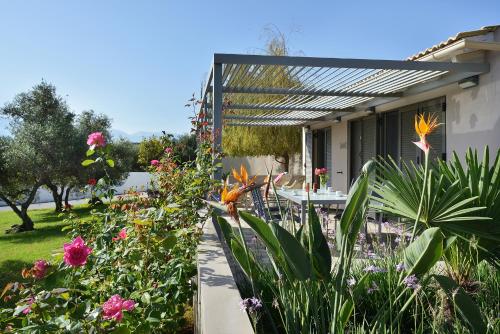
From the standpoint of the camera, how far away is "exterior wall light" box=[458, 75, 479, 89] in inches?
239

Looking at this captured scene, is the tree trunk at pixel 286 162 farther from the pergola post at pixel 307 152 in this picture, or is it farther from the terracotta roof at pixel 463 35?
the terracotta roof at pixel 463 35

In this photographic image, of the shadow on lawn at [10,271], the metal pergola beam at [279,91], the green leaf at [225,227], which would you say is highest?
the metal pergola beam at [279,91]

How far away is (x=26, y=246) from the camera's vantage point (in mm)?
10469

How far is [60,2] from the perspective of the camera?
7.09 meters

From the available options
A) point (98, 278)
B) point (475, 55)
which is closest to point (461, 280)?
point (98, 278)

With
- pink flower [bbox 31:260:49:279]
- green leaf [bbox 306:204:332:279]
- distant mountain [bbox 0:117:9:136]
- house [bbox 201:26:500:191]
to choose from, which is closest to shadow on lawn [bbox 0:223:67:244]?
distant mountain [bbox 0:117:9:136]

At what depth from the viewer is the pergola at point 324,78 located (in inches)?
208

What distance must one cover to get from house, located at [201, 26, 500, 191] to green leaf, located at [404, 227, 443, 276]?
11.7ft

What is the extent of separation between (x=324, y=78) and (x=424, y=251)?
514 centimetres

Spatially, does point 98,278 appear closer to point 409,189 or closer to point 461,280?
point 409,189

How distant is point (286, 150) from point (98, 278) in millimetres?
13894

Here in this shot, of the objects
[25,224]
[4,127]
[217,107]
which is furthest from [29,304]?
[4,127]

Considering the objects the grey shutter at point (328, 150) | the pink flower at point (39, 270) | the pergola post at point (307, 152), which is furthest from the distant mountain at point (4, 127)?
Result: the pink flower at point (39, 270)

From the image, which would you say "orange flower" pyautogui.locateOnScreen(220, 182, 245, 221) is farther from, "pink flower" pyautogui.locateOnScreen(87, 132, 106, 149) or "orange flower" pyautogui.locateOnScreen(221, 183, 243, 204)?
"pink flower" pyautogui.locateOnScreen(87, 132, 106, 149)
